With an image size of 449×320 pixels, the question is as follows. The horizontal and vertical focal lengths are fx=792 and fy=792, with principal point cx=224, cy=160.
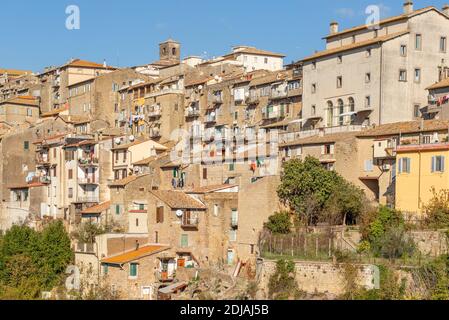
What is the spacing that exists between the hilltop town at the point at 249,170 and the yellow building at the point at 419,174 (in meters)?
0.06

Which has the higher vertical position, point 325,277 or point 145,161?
point 145,161

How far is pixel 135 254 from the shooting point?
37.7 metres

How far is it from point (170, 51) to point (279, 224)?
167 feet

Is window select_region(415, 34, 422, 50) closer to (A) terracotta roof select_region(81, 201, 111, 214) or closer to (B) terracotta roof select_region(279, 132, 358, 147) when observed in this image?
(B) terracotta roof select_region(279, 132, 358, 147)

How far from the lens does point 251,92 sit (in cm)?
5541

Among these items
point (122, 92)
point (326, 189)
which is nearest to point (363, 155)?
point (326, 189)

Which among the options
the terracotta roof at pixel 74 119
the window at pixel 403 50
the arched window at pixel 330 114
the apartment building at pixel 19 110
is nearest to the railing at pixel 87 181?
the terracotta roof at pixel 74 119


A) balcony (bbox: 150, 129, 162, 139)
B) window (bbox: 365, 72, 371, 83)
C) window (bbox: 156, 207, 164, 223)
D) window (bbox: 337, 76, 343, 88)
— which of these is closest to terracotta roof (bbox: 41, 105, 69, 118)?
balcony (bbox: 150, 129, 162, 139)

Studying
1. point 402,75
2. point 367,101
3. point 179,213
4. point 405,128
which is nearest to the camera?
point 405,128

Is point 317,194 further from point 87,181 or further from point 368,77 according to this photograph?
point 87,181

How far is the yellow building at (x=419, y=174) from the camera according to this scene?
106ft

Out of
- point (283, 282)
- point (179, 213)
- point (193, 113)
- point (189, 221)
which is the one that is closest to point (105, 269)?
point (179, 213)

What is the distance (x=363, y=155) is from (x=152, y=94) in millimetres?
25915
